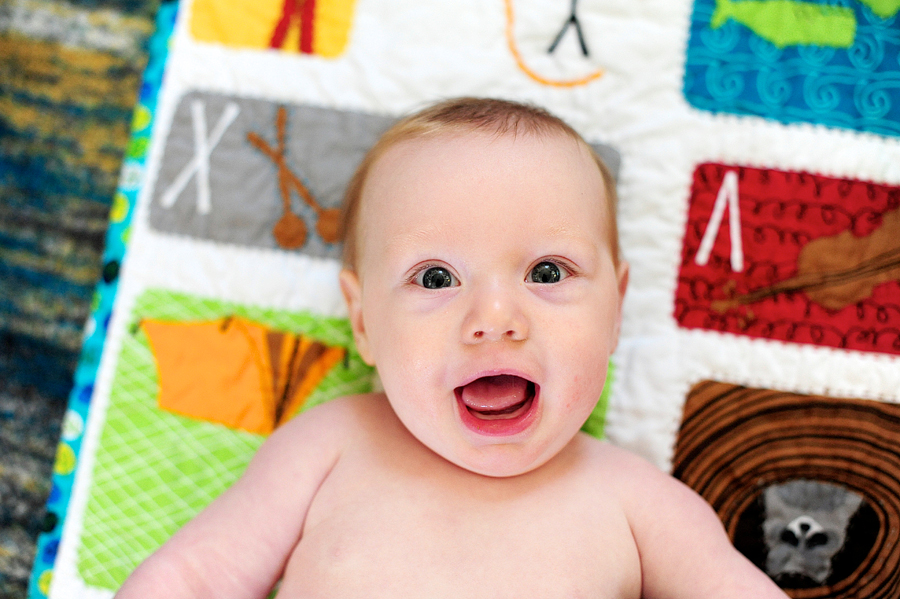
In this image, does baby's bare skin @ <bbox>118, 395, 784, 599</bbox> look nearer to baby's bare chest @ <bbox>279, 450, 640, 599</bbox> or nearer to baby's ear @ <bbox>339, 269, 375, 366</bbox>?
baby's bare chest @ <bbox>279, 450, 640, 599</bbox>

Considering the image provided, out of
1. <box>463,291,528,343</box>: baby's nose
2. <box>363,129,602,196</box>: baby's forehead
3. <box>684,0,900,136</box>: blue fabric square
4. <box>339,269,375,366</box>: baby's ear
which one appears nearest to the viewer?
<box>463,291,528,343</box>: baby's nose

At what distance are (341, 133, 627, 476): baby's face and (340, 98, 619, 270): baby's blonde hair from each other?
0.02 metres

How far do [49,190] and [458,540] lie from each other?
3.08 ft

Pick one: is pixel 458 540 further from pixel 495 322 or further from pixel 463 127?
pixel 463 127

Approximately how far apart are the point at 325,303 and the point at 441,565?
1.54ft

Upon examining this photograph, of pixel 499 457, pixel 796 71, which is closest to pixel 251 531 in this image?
pixel 499 457

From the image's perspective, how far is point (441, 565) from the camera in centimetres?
86

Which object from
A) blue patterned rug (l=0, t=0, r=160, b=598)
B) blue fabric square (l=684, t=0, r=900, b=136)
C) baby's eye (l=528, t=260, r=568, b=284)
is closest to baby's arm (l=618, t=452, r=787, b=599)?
baby's eye (l=528, t=260, r=568, b=284)

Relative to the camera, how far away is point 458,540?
2.87 ft

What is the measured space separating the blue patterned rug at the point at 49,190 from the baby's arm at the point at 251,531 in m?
0.42


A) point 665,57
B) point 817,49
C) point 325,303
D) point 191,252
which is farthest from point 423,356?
point 817,49

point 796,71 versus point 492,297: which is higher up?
point 796,71

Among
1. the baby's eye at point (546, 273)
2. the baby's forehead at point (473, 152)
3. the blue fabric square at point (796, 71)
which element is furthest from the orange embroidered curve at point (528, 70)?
the baby's eye at point (546, 273)

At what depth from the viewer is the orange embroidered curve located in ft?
3.81
